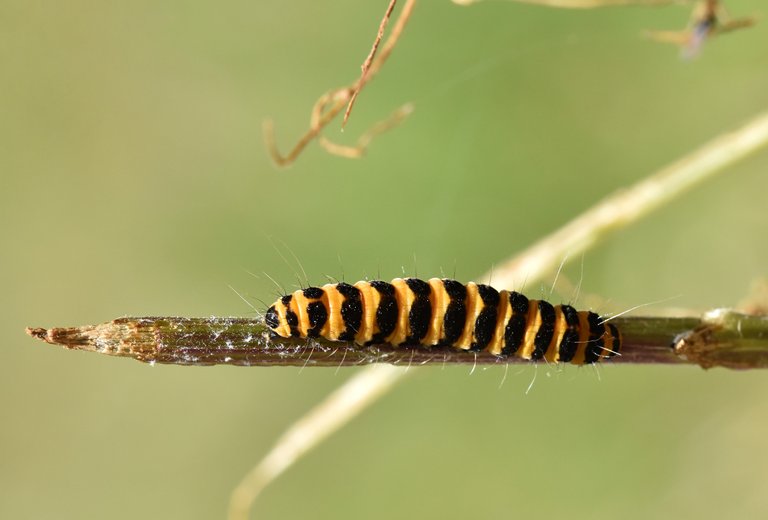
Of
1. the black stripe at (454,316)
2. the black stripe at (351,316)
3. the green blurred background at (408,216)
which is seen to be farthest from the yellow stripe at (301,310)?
the green blurred background at (408,216)

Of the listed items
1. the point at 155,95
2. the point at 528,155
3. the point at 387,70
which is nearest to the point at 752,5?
the point at 528,155

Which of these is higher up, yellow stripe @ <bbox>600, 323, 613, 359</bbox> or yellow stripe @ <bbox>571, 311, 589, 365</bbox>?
yellow stripe @ <bbox>571, 311, 589, 365</bbox>

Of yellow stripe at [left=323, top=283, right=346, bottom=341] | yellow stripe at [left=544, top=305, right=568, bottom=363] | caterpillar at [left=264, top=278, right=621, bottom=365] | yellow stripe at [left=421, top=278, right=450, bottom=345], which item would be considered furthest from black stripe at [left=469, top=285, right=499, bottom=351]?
yellow stripe at [left=323, top=283, right=346, bottom=341]

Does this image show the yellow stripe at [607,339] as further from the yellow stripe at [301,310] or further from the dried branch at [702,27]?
the dried branch at [702,27]

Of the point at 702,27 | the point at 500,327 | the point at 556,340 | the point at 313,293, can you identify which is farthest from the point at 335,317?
the point at 702,27

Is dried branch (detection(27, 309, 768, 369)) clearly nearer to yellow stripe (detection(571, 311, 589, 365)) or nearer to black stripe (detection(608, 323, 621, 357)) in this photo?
black stripe (detection(608, 323, 621, 357))

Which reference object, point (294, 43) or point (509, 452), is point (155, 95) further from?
point (509, 452)
